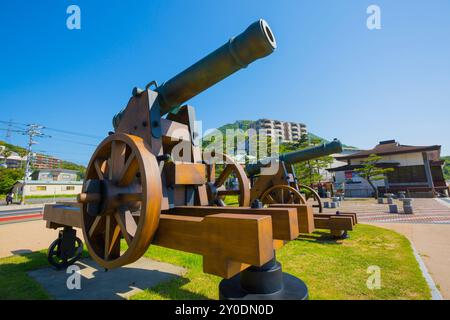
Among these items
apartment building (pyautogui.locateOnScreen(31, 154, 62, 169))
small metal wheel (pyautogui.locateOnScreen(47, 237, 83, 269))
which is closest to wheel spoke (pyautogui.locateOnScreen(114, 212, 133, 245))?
small metal wheel (pyautogui.locateOnScreen(47, 237, 83, 269))

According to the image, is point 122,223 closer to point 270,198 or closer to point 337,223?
point 337,223

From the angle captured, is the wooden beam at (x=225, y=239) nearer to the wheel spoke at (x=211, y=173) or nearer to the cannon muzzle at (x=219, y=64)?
the cannon muzzle at (x=219, y=64)

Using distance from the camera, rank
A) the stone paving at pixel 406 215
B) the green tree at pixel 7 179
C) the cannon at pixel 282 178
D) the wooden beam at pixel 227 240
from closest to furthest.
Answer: the wooden beam at pixel 227 240, the cannon at pixel 282 178, the stone paving at pixel 406 215, the green tree at pixel 7 179

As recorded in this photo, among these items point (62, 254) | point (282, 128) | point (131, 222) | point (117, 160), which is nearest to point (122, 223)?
point (131, 222)

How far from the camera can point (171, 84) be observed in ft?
9.59

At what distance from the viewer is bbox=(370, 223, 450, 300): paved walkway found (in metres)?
3.13

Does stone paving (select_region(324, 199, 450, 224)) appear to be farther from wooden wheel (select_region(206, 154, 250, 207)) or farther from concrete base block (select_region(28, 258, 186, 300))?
concrete base block (select_region(28, 258, 186, 300))

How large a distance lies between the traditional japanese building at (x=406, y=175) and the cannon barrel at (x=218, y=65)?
27.5 metres

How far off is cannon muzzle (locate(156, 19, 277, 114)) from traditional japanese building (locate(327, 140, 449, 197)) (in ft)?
90.4

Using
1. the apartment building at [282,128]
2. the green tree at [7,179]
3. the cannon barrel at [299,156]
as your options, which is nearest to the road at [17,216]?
the cannon barrel at [299,156]

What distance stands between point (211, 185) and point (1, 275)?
3630 millimetres

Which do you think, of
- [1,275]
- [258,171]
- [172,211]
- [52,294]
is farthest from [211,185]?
[258,171]

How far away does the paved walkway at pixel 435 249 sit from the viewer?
10.3ft

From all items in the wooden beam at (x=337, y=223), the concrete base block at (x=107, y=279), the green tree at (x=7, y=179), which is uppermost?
the green tree at (x=7, y=179)
